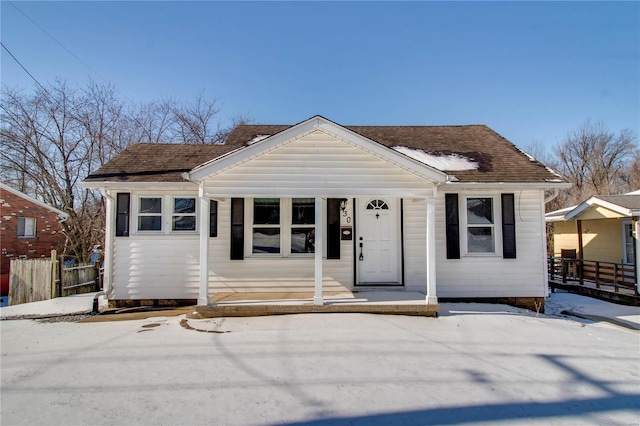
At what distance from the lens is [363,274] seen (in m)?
8.46

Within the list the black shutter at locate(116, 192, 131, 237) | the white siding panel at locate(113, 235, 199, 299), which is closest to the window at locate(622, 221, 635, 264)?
the white siding panel at locate(113, 235, 199, 299)

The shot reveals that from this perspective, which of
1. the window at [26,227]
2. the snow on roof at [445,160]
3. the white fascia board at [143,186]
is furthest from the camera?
the window at [26,227]

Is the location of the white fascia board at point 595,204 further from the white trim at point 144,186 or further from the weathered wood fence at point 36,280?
the weathered wood fence at point 36,280

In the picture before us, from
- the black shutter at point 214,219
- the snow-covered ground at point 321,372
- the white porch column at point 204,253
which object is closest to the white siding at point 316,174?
the white porch column at point 204,253

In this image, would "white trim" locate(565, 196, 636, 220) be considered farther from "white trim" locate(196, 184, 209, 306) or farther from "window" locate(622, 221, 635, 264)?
"white trim" locate(196, 184, 209, 306)

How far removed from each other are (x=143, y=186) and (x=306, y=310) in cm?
473

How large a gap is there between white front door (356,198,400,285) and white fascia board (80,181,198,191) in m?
4.10

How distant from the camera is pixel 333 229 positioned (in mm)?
8422

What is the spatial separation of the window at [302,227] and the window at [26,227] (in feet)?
48.2

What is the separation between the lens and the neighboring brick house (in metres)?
15.2

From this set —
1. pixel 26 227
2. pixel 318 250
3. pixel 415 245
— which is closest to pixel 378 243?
pixel 415 245

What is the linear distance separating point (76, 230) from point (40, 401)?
1624 centimetres

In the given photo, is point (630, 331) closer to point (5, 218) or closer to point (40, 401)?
point (40, 401)

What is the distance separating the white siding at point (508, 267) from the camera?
328 inches
